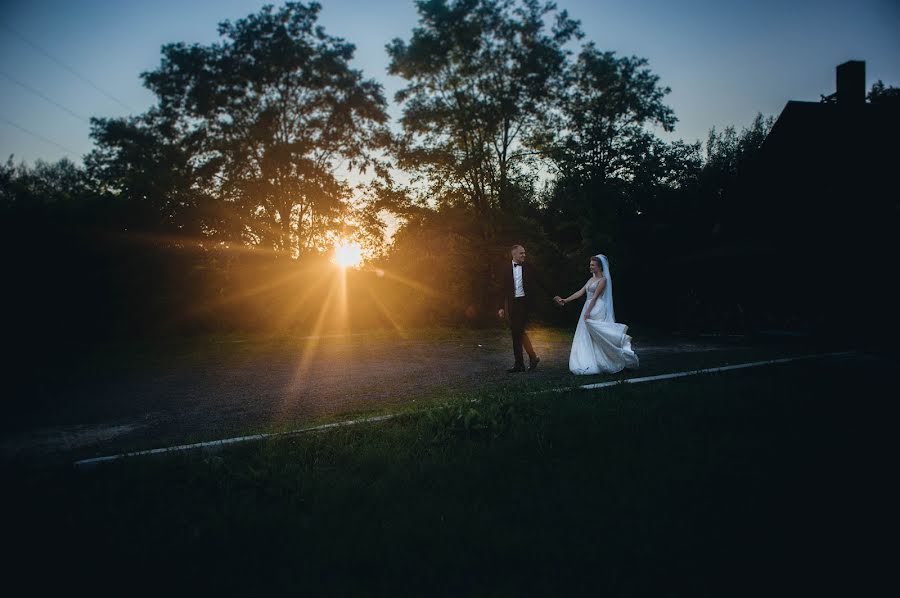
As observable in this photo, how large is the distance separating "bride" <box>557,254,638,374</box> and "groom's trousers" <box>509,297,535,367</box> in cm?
77

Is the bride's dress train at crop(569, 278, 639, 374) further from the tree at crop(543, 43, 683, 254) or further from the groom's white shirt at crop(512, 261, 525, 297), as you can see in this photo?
the tree at crop(543, 43, 683, 254)

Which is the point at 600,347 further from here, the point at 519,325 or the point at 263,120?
the point at 263,120

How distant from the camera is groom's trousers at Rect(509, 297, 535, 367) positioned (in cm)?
838

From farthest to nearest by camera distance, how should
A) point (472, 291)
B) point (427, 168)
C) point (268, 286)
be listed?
1. point (427, 168)
2. point (472, 291)
3. point (268, 286)

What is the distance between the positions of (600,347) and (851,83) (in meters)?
20.6

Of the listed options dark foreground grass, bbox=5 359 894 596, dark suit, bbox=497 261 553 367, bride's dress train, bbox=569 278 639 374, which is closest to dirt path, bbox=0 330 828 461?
bride's dress train, bbox=569 278 639 374

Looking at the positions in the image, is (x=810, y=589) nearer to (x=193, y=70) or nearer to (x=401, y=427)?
(x=401, y=427)

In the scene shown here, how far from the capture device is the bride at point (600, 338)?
7.62 meters

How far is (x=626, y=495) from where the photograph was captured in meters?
2.91

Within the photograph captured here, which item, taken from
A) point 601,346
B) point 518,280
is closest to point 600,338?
point 601,346

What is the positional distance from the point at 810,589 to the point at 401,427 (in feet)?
10.2

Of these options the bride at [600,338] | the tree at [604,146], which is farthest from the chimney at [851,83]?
the bride at [600,338]

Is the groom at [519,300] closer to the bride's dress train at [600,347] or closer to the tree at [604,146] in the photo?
the bride's dress train at [600,347]

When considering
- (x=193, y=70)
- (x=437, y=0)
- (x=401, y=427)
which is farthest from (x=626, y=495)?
(x=193, y=70)
